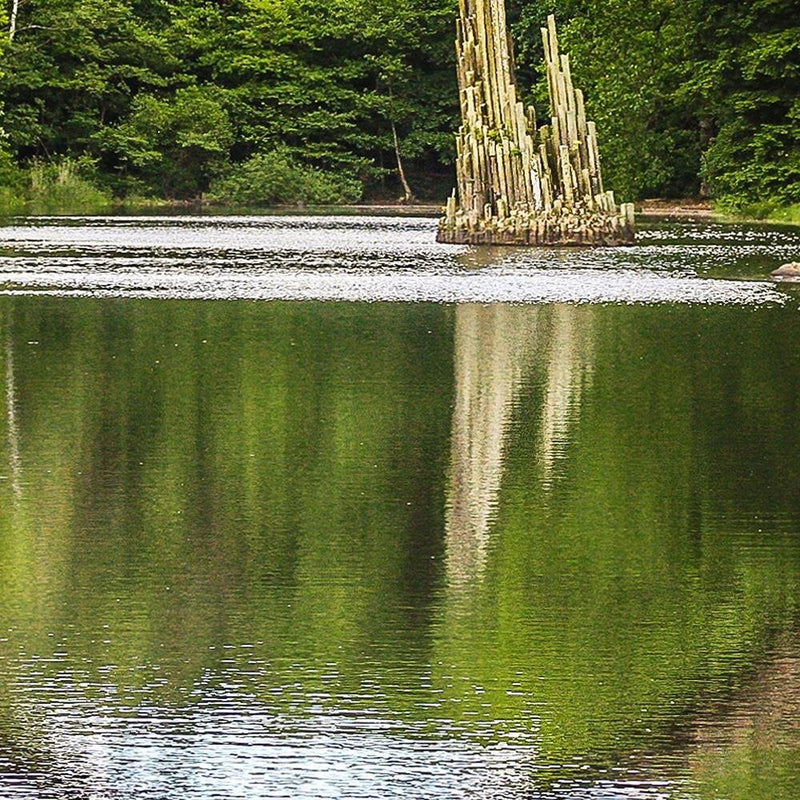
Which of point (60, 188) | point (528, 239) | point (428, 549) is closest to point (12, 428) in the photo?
point (428, 549)

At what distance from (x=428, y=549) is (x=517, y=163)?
3322 cm

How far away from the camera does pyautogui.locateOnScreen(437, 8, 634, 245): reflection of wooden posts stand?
4141 cm

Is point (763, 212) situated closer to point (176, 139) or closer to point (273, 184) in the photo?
point (273, 184)

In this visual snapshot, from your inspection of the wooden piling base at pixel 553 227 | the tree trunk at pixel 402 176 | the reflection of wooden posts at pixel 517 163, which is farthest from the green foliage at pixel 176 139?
the wooden piling base at pixel 553 227

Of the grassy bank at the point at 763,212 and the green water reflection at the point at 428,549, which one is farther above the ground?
the grassy bank at the point at 763,212

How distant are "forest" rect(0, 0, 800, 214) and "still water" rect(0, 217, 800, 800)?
46.1m

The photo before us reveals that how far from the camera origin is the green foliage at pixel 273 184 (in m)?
80.2

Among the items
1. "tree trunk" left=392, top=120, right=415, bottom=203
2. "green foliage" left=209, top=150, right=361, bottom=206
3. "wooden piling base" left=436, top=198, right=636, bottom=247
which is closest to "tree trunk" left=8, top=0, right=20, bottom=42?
"green foliage" left=209, top=150, right=361, bottom=206

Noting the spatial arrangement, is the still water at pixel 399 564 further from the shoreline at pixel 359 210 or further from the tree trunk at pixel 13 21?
the tree trunk at pixel 13 21

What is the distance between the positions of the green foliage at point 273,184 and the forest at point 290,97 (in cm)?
8

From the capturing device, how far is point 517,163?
1647 inches

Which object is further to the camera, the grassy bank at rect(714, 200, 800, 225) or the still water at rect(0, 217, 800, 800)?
the grassy bank at rect(714, 200, 800, 225)

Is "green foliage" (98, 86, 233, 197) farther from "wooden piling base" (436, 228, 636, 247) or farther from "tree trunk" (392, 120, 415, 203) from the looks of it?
"wooden piling base" (436, 228, 636, 247)

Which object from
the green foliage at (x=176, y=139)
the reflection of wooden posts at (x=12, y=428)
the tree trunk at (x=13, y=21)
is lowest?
the reflection of wooden posts at (x=12, y=428)
